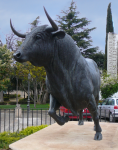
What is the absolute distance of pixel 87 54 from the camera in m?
29.5

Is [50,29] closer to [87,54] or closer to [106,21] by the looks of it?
[106,21]

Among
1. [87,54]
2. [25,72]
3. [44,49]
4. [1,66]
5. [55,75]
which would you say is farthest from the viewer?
[87,54]

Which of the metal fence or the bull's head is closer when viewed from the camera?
the bull's head

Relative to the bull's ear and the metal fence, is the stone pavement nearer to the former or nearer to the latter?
the bull's ear

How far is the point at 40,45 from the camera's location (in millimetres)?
2930

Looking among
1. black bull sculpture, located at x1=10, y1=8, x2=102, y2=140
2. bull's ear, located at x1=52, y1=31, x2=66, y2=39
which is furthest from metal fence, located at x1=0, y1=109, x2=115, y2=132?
bull's ear, located at x1=52, y1=31, x2=66, y2=39

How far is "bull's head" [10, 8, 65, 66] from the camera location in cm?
283

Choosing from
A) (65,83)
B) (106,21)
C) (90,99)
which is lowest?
(90,99)

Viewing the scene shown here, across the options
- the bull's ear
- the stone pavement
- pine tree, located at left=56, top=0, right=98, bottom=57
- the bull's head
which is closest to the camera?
the bull's head

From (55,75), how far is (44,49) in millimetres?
508

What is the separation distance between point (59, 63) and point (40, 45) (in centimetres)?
47

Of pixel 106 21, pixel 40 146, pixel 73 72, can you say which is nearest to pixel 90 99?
pixel 73 72

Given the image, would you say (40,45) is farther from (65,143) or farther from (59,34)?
(65,143)

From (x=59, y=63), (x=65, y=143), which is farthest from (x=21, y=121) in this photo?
(x=59, y=63)
